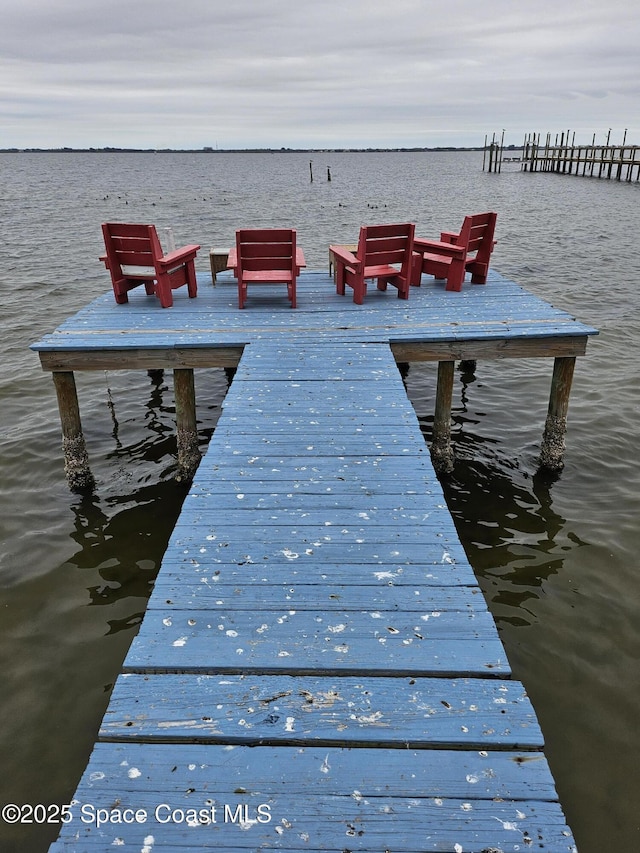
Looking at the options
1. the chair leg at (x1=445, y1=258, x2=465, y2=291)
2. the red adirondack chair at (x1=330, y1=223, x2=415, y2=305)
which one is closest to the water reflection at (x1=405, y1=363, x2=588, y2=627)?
the chair leg at (x1=445, y1=258, x2=465, y2=291)

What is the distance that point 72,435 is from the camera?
7062 mm

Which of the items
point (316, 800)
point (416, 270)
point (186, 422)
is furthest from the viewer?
point (416, 270)

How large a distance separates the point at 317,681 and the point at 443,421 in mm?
5179

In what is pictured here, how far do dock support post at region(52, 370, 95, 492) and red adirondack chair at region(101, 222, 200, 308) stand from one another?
68.3 inches

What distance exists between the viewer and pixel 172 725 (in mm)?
2438

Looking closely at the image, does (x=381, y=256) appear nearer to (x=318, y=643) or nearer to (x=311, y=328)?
(x=311, y=328)

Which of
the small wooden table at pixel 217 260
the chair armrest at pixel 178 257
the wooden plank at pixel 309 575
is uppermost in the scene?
the chair armrest at pixel 178 257

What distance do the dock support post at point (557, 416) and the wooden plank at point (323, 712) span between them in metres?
5.28

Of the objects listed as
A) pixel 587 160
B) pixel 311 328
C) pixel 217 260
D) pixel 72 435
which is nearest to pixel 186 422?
pixel 72 435

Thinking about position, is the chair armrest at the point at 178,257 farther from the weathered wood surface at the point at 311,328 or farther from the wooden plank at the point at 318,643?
the wooden plank at the point at 318,643

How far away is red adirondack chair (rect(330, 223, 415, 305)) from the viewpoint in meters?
8.04

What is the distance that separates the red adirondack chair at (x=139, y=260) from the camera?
25.5ft

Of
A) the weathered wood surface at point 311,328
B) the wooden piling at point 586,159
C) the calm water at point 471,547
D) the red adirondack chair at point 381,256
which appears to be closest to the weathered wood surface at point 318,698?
the calm water at point 471,547

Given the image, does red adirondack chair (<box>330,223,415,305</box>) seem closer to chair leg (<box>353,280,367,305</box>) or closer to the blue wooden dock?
chair leg (<box>353,280,367,305</box>)
